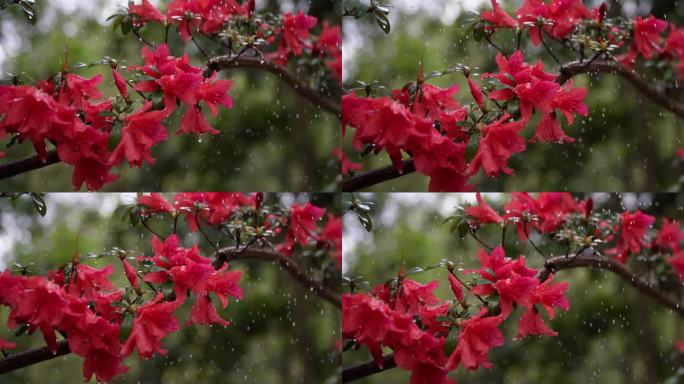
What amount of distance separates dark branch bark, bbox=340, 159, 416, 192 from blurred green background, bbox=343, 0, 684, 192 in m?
0.01

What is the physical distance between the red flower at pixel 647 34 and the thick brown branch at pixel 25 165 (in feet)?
4.58

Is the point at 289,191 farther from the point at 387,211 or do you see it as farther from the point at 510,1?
the point at 510,1

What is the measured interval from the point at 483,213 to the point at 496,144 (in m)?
0.23

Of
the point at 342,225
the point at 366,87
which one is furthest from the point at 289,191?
the point at 366,87

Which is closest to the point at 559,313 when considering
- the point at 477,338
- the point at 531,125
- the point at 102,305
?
the point at 477,338

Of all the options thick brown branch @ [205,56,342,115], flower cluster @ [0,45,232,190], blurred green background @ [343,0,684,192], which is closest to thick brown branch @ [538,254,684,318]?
blurred green background @ [343,0,684,192]

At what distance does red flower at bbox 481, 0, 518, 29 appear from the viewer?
2.09 meters

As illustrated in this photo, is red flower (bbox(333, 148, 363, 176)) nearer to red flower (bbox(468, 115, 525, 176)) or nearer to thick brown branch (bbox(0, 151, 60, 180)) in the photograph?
red flower (bbox(468, 115, 525, 176))

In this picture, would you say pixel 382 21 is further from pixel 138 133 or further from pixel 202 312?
pixel 202 312

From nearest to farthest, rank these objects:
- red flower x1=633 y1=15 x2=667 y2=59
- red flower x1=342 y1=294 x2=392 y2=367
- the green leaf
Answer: red flower x1=342 y1=294 x2=392 y2=367 → the green leaf → red flower x1=633 y1=15 x2=667 y2=59

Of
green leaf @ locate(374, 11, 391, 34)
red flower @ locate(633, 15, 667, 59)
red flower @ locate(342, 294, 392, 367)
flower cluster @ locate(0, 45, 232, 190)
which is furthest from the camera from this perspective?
red flower @ locate(633, 15, 667, 59)

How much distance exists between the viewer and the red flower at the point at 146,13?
201 centimetres

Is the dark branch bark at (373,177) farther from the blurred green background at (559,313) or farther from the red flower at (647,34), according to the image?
the red flower at (647,34)

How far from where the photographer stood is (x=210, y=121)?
6.76 feet
